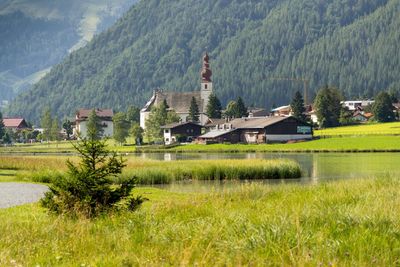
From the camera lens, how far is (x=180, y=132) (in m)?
164

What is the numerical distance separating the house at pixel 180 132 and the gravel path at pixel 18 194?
123468 mm

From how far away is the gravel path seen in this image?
27.1 m

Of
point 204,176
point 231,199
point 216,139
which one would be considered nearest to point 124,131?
point 216,139

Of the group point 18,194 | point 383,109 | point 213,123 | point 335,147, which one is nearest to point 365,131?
point 383,109

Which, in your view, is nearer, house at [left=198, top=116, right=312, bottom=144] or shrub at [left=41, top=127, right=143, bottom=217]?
shrub at [left=41, top=127, right=143, bottom=217]

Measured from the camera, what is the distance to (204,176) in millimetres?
49125

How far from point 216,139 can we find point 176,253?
137067 mm

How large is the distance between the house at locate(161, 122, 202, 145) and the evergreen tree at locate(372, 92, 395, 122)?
49.4 m

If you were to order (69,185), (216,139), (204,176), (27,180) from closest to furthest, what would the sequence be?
1. (69,185)
2. (27,180)
3. (204,176)
4. (216,139)

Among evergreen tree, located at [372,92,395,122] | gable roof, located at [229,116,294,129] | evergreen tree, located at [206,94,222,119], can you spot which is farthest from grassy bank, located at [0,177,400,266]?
evergreen tree, located at [206,94,222,119]

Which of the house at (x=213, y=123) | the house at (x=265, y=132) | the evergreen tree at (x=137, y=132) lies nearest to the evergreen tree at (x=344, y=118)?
the house at (x=213, y=123)

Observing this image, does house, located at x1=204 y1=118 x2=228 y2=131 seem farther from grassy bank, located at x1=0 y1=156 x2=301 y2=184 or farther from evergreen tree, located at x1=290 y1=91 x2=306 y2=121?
grassy bank, located at x1=0 y1=156 x2=301 y2=184

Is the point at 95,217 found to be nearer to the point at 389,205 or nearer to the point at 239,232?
the point at 239,232

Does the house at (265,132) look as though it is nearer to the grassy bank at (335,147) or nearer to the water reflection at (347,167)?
the grassy bank at (335,147)
